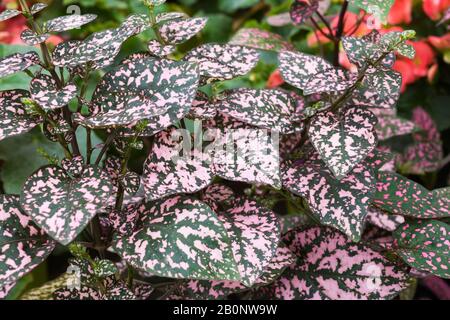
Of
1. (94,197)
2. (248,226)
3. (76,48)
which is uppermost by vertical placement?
(76,48)

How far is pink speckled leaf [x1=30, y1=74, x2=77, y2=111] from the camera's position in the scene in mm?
782

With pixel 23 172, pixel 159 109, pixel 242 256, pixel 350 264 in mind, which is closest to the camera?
pixel 159 109

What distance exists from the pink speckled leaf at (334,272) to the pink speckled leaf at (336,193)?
16 cm

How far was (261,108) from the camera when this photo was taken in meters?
0.95

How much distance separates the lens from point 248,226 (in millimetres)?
930

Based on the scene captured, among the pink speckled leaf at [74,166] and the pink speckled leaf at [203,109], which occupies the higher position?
the pink speckled leaf at [203,109]

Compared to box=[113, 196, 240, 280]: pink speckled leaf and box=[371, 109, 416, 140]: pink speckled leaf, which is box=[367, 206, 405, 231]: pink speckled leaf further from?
box=[113, 196, 240, 280]: pink speckled leaf

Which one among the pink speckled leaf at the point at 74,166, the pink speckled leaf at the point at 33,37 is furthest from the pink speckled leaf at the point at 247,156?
the pink speckled leaf at the point at 33,37

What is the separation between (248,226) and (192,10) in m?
1.61

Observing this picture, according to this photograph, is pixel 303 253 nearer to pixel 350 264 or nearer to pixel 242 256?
pixel 350 264

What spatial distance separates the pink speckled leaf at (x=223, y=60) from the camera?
91 cm

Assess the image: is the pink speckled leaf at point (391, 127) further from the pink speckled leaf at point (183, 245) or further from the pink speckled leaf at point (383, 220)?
the pink speckled leaf at point (183, 245)

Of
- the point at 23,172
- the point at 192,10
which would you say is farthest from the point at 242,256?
the point at 192,10

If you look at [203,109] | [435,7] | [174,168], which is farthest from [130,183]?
[435,7]
